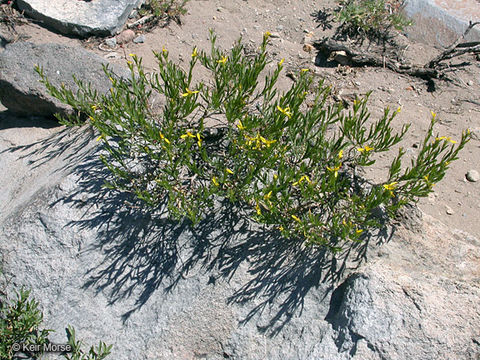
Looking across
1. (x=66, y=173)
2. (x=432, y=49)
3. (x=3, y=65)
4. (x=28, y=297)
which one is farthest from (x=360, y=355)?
(x=432, y=49)

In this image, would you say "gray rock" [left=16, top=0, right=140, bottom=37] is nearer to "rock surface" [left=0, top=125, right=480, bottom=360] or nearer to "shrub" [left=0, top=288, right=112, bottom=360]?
"rock surface" [left=0, top=125, right=480, bottom=360]

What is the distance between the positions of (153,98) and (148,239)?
1.48 meters

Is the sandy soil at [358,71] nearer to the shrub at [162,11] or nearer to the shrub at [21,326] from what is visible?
the shrub at [162,11]

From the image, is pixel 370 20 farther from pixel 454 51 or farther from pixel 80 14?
pixel 80 14

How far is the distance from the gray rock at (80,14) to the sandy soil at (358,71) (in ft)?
0.45

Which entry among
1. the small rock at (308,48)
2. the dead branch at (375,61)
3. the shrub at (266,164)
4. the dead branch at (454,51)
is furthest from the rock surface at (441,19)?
the shrub at (266,164)

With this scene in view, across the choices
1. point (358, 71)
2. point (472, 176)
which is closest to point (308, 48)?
point (358, 71)

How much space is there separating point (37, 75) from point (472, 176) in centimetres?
439

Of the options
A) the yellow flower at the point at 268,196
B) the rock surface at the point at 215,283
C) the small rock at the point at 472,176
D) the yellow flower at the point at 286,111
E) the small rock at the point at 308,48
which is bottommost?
the rock surface at the point at 215,283

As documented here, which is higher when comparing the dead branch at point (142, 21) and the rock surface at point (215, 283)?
the dead branch at point (142, 21)

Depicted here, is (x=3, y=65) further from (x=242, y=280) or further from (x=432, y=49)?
(x=432, y=49)

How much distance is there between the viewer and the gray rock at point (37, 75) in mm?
4180

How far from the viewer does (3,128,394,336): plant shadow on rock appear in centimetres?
291

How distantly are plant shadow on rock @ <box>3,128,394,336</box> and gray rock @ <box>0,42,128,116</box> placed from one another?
144 cm
